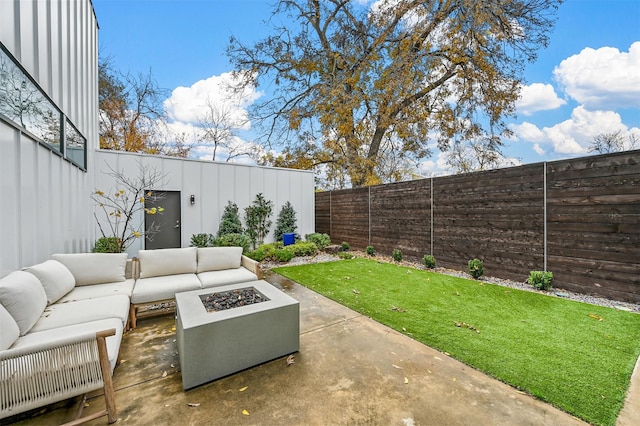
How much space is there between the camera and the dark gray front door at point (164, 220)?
272 inches

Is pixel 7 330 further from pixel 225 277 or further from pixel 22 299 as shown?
pixel 225 277

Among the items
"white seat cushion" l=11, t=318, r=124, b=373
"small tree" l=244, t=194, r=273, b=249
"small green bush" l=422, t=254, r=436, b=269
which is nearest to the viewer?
"white seat cushion" l=11, t=318, r=124, b=373

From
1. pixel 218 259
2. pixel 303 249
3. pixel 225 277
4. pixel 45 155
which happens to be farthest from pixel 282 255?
pixel 45 155

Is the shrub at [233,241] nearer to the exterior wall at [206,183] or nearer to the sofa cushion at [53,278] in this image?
the exterior wall at [206,183]

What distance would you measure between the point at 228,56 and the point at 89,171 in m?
8.15

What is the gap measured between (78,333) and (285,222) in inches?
273

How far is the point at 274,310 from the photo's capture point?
2.50 metres

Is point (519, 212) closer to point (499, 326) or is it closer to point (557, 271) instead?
point (557, 271)

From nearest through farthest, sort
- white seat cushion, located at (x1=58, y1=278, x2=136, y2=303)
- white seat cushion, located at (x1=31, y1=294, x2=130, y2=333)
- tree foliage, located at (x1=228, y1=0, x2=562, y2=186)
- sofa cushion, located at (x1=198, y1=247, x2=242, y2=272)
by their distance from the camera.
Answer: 1. white seat cushion, located at (x1=31, y1=294, x2=130, y2=333)
2. white seat cushion, located at (x1=58, y1=278, x2=136, y2=303)
3. sofa cushion, located at (x1=198, y1=247, x2=242, y2=272)
4. tree foliage, located at (x1=228, y1=0, x2=562, y2=186)

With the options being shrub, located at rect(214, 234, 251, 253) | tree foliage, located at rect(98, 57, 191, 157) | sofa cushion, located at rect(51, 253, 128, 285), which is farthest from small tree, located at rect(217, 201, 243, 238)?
tree foliage, located at rect(98, 57, 191, 157)

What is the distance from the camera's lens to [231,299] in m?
2.81

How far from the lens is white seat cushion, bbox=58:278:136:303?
2969mm

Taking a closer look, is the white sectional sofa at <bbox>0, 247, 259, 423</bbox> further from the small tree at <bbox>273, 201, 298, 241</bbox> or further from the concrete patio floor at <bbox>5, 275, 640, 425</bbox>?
the small tree at <bbox>273, 201, 298, 241</bbox>

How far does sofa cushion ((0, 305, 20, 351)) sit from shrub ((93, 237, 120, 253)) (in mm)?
3838
